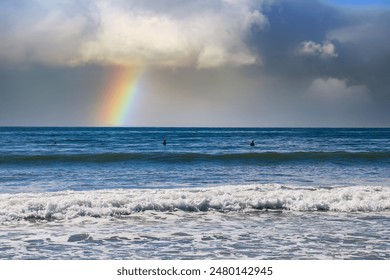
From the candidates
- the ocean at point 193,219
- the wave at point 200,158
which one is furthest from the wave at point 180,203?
the wave at point 200,158

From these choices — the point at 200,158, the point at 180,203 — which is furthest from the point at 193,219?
the point at 200,158

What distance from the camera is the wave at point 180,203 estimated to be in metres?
12.3

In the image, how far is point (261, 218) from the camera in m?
12.1

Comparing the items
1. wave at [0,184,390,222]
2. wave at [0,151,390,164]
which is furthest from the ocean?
wave at [0,151,390,164]

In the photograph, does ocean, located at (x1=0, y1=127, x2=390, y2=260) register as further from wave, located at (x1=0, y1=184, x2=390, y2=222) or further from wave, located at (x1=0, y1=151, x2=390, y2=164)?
wave, located at (x1=0, y1=151, x2=390, y2=164)

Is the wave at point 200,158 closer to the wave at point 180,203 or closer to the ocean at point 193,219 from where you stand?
the ocean at point 193,219

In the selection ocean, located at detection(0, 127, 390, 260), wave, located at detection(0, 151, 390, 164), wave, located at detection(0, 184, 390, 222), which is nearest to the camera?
ocean, located at detection(0, 127, 390, 260)

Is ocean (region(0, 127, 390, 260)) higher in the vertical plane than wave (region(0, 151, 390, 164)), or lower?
lower

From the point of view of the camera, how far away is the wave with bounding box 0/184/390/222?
12.3 metres

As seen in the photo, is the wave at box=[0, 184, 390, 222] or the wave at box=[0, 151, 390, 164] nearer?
the wave at box=[0, 184, 390, 222]

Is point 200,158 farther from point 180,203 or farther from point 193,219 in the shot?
point 193,219

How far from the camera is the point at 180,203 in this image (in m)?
13.3
